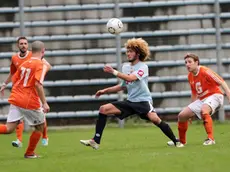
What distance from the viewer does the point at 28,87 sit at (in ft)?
44.0

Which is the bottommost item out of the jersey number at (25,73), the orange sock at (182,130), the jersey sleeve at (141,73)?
the orange sock at (182,130)

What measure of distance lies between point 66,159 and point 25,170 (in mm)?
1158

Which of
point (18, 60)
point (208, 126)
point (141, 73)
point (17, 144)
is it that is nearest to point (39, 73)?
point (141, 73)

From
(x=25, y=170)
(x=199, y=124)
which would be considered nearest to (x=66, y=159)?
(x=25, y=170)

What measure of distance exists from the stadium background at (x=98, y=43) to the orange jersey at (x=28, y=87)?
894 centimetres

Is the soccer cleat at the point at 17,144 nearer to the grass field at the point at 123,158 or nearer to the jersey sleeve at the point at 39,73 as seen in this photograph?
the grass field at the point at 123,158

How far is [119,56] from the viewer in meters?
22.5

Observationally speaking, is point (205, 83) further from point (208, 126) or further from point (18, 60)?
point (18, 60)

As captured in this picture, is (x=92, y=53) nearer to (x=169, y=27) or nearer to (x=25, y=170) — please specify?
(x=169, y=27)

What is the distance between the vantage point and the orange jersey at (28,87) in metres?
13.3

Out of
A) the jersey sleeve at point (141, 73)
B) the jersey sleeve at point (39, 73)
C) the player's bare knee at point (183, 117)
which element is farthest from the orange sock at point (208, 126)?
the jersey sleeve at point (39, 73)

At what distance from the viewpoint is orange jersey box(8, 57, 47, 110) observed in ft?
43.6

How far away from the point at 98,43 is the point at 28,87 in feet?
31.1

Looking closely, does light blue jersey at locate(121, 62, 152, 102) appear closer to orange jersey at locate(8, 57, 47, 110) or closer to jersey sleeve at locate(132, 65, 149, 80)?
jersey sleeve at locate(132, 65, 149, 80)
